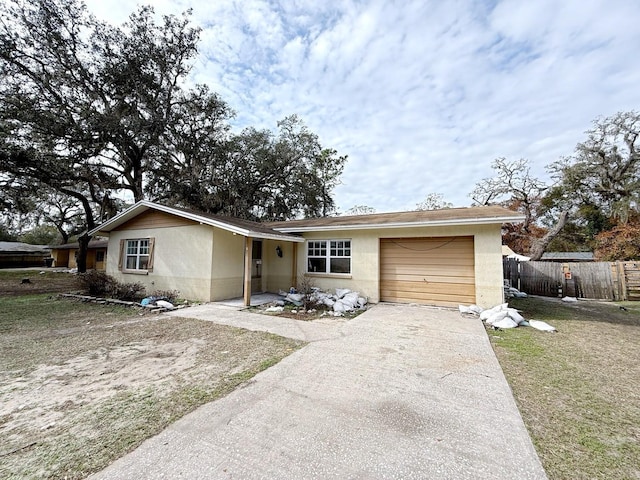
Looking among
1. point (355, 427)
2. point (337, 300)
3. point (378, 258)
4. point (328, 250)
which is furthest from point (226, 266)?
point (355, 427)

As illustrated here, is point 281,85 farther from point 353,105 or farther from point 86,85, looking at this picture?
point 86,85

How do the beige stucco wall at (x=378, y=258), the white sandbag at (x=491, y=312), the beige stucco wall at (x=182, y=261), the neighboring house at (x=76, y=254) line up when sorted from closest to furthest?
the white sandbag at (x=491, y=312) → the beige stucco wall at (x=378, y=258) → the beige stucco wall at (x=182, y=261) → the neighboring house at (x=76, y=254)

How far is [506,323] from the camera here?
6293mm

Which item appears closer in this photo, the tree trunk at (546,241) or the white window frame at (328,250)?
the white window frame at (328,250)

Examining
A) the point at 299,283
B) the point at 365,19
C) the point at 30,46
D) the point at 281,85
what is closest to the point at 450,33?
the point at 365,19

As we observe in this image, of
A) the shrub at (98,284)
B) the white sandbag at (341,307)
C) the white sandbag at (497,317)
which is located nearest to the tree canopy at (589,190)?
the white sandbag at (497,317)

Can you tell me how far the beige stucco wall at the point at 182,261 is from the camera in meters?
9.09

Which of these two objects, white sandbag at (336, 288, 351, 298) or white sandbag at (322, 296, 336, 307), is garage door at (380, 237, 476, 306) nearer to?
white sandbag at (336, 288, 351, 298)

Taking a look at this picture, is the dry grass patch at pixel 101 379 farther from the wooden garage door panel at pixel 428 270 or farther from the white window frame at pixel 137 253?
the wooden garage door panel at pixel 428 270

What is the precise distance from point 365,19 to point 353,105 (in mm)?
4385

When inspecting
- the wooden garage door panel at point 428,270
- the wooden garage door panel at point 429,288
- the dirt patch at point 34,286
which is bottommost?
the dirt patch at point 34,286

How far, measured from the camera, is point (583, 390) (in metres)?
3.31

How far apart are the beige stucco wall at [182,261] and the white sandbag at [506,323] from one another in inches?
321

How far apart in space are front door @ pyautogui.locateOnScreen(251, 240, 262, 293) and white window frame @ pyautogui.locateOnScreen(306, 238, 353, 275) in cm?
213
